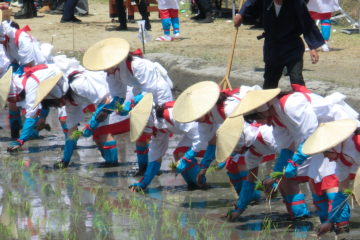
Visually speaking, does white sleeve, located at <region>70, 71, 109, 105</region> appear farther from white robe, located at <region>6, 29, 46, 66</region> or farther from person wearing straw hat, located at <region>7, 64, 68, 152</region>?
white robe, located at <region>6, 29, 46, 66</region>

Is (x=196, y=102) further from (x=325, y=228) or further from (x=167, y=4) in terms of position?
(x=167, y=4)

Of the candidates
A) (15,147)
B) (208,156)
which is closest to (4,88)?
(15,147)

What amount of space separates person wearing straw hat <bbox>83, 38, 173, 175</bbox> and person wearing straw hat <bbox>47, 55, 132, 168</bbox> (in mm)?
233

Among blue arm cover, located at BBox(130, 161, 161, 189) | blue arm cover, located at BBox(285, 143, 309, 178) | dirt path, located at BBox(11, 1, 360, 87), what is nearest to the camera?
blue arm cover, located at BBox(285, 143, 309, 178)

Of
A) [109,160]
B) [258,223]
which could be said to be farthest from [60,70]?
[258,223]

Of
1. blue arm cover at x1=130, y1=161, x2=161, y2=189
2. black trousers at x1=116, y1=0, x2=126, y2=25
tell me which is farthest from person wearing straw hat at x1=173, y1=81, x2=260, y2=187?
black trousers at x1=116, y1=0, x2=126, y2=25

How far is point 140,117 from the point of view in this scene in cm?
766

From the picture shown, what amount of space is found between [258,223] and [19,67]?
461cm

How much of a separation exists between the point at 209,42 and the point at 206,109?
26.6ft

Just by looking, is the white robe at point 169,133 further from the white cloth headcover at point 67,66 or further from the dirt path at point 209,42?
the dirt path at point 209,42

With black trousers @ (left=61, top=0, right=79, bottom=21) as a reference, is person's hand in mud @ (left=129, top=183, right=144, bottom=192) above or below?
above

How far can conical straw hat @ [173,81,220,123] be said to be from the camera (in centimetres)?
709

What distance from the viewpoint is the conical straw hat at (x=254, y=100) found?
6336mm

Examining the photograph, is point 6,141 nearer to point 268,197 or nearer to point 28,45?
point 28,45
